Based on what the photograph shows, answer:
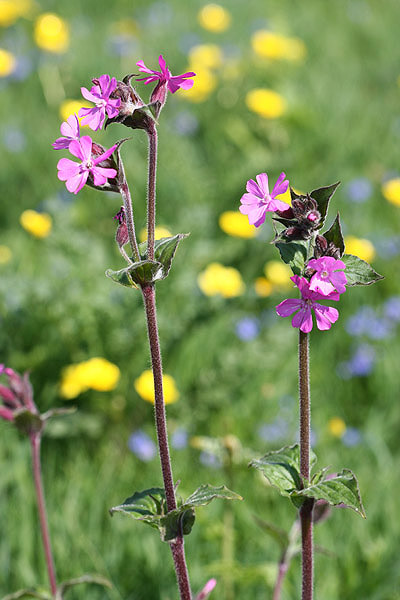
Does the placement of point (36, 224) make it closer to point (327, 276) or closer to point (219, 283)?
point (219, 283)

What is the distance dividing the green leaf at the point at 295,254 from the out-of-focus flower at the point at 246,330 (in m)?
1.40

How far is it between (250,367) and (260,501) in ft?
1.63

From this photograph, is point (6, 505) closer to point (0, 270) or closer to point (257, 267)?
point (0, 270)

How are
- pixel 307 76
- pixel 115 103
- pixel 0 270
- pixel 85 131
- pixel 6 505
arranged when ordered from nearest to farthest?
pixel 115 103, pixel 6 505, pixel 0 270, pixel 85 131, pixel 307 76

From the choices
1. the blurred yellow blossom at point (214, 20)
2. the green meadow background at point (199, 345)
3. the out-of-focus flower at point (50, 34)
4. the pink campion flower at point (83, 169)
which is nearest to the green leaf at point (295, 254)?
the pink campion flower at point (83, 169)

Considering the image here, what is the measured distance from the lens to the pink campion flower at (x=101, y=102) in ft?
2.86

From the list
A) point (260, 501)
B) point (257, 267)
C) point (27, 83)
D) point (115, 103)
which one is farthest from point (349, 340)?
point (27, 83)

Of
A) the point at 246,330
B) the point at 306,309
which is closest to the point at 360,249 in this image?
the point at 246,330

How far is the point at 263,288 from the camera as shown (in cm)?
266

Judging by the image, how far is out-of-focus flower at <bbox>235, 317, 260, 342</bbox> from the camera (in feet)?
7.73

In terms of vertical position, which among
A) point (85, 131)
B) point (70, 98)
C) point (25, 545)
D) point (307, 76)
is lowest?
point (25, 545)

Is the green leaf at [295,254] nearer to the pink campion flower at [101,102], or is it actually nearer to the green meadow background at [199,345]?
the pink campion flower at [101,102]

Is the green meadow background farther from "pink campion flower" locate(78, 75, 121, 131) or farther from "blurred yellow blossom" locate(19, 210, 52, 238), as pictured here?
"pink campion flower" locate(78, 75, 121, 131)

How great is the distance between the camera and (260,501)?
1924mm
